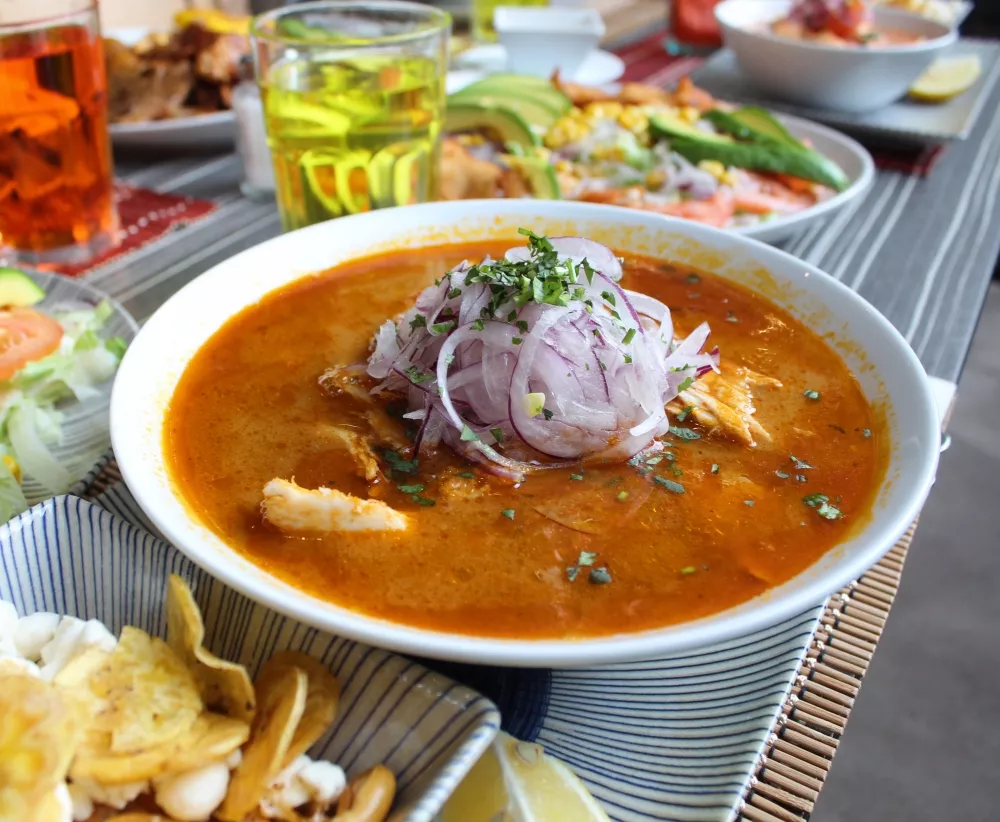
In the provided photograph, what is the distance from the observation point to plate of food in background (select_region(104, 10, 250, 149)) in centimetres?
334

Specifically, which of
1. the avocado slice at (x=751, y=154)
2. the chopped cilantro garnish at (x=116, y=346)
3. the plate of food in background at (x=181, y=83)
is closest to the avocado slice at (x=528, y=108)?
the avocado slice at (x=751, y=154)

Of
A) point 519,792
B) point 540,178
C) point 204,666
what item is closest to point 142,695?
point 204,666

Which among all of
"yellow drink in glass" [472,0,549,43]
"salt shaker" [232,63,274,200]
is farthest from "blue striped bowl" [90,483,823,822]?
"yellow drink in glass" [472,0,549,43]

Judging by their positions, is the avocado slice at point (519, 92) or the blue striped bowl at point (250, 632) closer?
the blue striped bowl at point (250, 632)

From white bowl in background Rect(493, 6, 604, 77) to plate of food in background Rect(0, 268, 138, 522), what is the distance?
8.26 feet

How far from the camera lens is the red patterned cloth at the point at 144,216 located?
8.98 ft

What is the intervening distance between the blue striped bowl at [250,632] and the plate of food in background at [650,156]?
1.79m

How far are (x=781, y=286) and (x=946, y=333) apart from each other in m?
0.78

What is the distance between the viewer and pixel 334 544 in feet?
4.41

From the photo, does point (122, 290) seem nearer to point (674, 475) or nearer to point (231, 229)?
point (231, 229)

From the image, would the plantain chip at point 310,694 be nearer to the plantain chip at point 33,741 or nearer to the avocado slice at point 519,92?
the plantain chip at point 33,741

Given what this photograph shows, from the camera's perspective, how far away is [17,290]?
6.88 feet

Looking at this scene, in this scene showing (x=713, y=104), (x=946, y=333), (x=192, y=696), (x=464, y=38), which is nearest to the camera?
(x=192, y=696)

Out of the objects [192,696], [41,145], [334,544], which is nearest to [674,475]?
[334,544]
